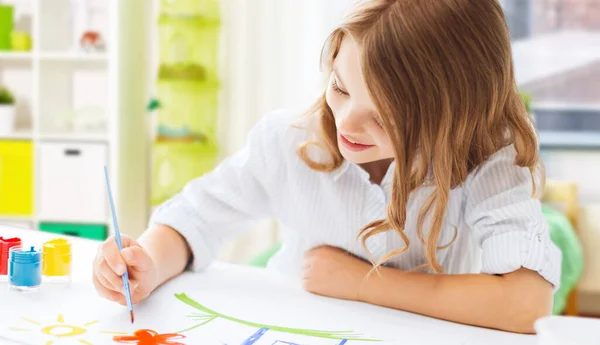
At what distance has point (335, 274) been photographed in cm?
112

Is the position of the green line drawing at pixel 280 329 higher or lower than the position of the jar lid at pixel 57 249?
lower

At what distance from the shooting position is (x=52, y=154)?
301 centimetres

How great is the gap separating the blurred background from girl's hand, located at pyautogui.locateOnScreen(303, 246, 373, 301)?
6.29 feet

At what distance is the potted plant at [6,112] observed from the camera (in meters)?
3.01

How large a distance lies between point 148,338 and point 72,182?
2246mm

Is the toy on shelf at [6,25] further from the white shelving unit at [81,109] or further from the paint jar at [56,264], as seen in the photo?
the paint jar at [56,264]

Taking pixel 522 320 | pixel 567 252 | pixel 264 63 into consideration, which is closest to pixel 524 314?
pixel 522 320

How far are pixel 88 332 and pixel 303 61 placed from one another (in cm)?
230

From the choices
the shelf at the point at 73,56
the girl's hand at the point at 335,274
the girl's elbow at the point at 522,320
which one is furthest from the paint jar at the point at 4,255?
the shelf at the point at 73,56

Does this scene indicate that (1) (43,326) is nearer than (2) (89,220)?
Yes

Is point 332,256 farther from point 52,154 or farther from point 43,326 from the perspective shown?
point 52,154

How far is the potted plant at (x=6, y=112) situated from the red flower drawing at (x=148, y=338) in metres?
2.34

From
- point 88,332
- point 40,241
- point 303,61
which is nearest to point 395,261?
point 88,332

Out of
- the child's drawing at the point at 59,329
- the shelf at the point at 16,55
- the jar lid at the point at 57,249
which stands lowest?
the child's drawing at the point at 59,329
